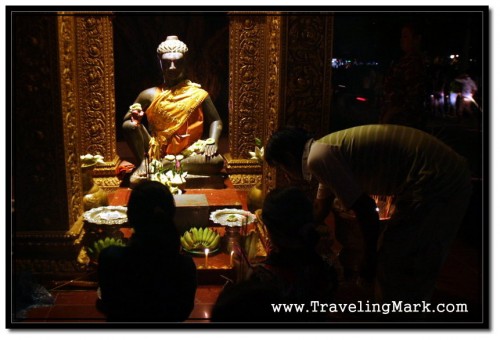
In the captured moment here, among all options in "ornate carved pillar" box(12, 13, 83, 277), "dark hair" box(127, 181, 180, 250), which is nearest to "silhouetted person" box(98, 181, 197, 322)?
"dark hair" box(127, 181, 180, 250)

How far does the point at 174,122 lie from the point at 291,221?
3400 millimetres

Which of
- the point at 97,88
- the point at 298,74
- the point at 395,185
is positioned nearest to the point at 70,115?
the point at 298,74

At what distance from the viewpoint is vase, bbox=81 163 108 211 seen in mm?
4156

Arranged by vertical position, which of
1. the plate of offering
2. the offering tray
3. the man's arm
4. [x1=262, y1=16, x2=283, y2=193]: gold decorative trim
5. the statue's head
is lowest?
the plate of offering

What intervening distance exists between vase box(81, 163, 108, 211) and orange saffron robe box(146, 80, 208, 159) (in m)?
1.03

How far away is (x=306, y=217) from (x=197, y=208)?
175 cm

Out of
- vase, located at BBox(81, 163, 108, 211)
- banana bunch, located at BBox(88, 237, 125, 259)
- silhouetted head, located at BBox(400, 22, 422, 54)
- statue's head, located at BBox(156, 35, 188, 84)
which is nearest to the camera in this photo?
silhouetted head, located at BBox(400, 22, 422, 54)

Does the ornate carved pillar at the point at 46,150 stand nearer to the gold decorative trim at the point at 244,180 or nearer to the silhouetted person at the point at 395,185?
the silhouetted person at the point at 395,185

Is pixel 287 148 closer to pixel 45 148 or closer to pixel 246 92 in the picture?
pixel 45 148

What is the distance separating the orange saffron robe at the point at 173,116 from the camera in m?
5.29

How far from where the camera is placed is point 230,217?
3.88 meters

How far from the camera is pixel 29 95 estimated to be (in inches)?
126

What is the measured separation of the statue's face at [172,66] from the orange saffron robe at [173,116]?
89 mm

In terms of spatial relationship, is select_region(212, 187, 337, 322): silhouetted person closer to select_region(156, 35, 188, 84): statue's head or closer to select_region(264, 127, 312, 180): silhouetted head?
select_region(264, 127, 312, 180): silhouetted head
